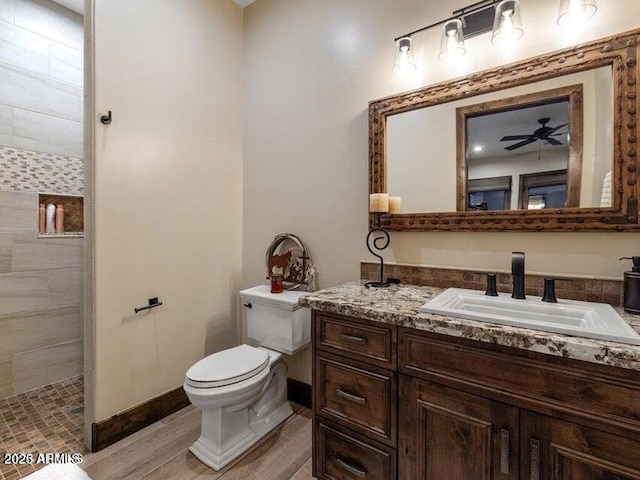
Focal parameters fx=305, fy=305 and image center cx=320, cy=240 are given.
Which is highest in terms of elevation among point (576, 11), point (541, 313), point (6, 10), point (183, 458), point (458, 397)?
point (6, 10)

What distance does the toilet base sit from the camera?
62.0 inches

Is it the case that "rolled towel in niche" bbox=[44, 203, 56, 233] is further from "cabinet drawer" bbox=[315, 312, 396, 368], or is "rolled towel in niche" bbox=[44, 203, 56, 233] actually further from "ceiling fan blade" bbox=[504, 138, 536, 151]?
"ceiling fan blade" bbox=[504, 138, 536, 151]

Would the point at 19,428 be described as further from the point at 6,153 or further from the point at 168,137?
the point at 168,137

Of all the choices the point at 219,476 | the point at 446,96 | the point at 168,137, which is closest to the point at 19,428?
the point at 219,476

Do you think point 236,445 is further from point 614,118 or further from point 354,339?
point 614,118

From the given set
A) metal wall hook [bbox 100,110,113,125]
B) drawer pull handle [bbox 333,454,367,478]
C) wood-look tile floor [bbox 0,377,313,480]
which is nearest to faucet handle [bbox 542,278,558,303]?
drawer pull handle [bbox 333,454,367,478]

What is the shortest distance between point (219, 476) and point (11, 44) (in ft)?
10.1

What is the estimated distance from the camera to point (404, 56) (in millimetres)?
1667

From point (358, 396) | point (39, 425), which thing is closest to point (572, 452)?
point (358, 396)

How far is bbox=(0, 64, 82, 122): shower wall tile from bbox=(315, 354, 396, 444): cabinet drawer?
271cm

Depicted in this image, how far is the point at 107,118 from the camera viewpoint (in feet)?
5.54

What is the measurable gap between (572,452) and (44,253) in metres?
3.16

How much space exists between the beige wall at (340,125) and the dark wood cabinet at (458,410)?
24.6 inches

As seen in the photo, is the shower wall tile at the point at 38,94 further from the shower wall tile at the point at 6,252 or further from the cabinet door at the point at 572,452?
the cabinet door at the point at 572,452
